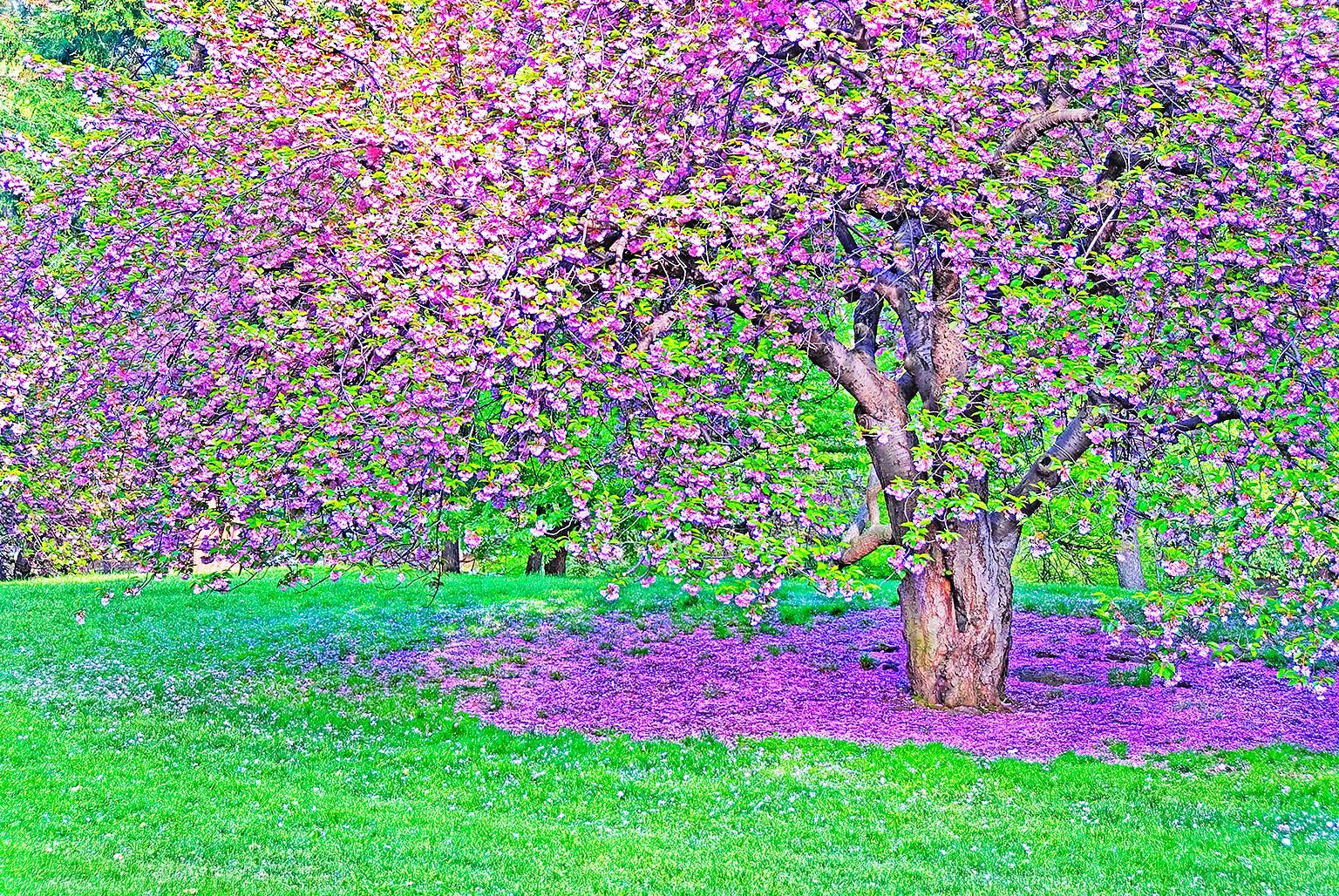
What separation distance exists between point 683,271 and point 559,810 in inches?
191

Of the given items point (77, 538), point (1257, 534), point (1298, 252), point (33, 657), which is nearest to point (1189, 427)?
point (1257, 534)

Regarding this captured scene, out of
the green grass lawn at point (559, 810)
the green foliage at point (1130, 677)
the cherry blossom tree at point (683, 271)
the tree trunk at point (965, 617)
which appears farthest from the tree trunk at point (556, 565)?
the cherry blossom tree at point (683, 271)

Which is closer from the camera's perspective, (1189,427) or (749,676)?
(1189,427)

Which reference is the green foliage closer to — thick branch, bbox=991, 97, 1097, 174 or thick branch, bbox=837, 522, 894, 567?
thick branch, bbox=837, 522, 894, 567

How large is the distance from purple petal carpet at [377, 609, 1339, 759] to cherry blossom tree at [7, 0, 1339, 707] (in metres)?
2.18

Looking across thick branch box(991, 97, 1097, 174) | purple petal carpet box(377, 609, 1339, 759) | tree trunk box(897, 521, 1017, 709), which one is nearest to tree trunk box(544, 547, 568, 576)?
purple petal carpet box(377, 609, 1339, 759)

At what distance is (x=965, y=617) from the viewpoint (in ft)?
40.1

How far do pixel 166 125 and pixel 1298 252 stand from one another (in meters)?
10.7

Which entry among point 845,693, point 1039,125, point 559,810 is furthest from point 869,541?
point 559,810

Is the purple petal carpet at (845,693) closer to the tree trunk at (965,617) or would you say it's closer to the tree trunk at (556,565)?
the tree trunk at (965,617)

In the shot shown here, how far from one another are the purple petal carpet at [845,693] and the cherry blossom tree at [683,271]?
2176 millimetres

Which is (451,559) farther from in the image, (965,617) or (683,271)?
(683,271)

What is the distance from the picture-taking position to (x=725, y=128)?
980 centimetres

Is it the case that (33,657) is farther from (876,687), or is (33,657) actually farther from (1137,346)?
(1137,346)
